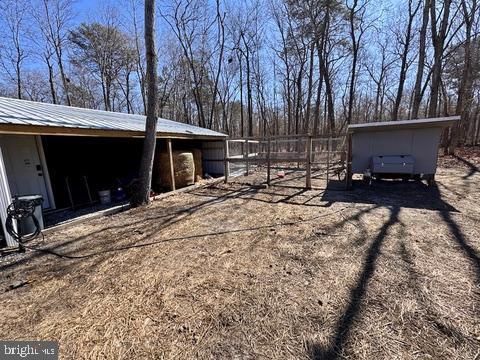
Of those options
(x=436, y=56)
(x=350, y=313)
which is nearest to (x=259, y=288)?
(x=350, y=313)

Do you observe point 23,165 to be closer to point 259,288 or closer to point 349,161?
point 259,288

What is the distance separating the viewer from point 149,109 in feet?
19.7

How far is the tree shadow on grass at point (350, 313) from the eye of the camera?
5.89 ft

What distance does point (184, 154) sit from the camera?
27.3ft

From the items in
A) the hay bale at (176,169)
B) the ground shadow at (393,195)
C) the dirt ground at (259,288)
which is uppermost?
the hay bale at (176,169)

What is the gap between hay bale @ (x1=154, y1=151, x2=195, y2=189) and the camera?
7.82 m

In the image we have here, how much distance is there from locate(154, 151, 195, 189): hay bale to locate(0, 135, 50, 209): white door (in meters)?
3.08

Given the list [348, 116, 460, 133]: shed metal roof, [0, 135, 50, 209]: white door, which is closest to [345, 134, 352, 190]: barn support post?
[348, 116, 460, 133]: shed metal roof

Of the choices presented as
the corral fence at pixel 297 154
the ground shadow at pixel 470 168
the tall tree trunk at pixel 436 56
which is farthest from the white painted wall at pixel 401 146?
the tall tree trunk at pixel 436 56

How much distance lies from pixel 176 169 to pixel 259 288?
6.29 meters

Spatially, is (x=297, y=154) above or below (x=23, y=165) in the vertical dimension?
below

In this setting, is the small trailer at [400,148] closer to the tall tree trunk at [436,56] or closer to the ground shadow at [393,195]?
the ground shadow at [393,195]

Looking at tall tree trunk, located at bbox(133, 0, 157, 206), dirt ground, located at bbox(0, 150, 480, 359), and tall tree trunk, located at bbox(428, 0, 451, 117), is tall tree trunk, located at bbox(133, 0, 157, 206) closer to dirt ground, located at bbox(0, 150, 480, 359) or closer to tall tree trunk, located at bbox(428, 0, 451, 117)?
Result: dirt ground, located at bbox(0, 150, 480, 359)

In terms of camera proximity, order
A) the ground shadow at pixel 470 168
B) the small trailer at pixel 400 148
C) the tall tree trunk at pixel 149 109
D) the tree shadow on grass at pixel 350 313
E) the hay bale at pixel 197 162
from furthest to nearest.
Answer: the hay bale at pixel 197 162 → the ground shadow at pixel 470 168 → the small trailer at pixel 400 148 → the tall tree trunk at pixel 149 109 → the tree shadow on grass at pixel 350 313
